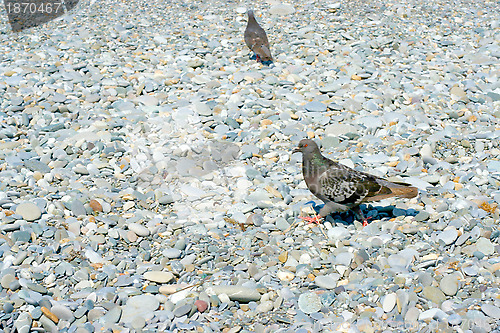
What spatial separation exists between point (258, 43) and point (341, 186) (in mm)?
5587

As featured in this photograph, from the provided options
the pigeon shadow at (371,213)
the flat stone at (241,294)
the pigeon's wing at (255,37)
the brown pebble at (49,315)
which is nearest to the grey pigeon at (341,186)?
the pigeon shadow at (371,213)

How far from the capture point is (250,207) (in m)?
7.07

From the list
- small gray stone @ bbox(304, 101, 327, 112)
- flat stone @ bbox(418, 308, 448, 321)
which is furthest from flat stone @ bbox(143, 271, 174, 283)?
small gray stone @ bbox(304, 101, 327, 112)

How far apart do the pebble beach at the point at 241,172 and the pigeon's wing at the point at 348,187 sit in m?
0.40

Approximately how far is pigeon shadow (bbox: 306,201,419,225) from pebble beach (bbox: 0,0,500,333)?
0.03 meters

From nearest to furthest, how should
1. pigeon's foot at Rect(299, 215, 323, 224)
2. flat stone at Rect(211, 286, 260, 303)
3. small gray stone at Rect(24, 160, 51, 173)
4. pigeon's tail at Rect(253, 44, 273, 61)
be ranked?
flat stone at Rect(211, 286, 260, 303), pigeon's foot at Rect(299, 215, 323, 224), small gray stone at Rect(24, 160, 51, 173), pigeon's tail at Rect(253, 44, 273, 61)

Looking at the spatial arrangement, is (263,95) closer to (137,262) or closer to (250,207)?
(250,207)

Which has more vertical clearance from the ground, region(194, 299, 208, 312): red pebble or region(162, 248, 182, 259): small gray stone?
region(194, 299, 208, 312): red pebble

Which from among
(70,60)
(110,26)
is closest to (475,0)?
(110,26)

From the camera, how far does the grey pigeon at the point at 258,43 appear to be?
11.3 meters

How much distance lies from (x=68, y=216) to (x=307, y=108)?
4.47m

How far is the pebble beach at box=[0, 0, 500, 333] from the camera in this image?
545cm

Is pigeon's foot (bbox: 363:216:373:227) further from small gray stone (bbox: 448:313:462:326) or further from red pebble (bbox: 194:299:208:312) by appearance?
red pebble (bbox: 194:299:208:312)

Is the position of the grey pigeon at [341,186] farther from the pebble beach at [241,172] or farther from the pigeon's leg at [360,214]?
the pebble beach at [241,172]
